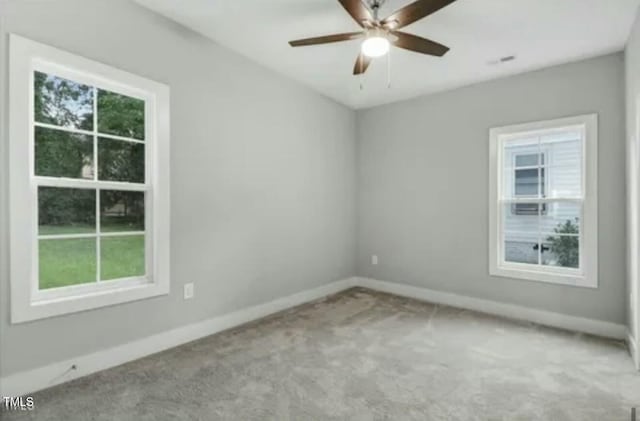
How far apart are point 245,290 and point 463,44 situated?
3.00 metres

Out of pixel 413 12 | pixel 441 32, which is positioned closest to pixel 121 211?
pixel 413 12

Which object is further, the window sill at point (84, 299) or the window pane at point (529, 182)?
the window pane at point (529, 182)

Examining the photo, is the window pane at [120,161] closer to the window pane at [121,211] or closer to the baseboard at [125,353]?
the window pane at [121,211]

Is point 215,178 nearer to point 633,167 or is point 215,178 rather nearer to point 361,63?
point 361,63

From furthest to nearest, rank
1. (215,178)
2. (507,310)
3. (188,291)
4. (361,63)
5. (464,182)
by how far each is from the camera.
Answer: (464,182), (507,310), (215,178), (188,291), (361,63)

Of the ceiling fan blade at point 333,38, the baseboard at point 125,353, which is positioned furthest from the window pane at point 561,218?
the baseboard at point 125,353

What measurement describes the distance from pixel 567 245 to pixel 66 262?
14.3 feet

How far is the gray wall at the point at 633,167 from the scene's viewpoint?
2.46 metres

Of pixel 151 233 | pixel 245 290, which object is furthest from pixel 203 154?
pixel 245 290

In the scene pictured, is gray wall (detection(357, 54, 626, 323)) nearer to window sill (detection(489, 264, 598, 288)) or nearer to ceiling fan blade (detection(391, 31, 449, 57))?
window sill (detection(489, 264, 598, 288))

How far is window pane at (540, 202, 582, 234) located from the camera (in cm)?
338

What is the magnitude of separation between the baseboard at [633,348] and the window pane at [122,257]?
145 inches

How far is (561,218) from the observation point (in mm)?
3461

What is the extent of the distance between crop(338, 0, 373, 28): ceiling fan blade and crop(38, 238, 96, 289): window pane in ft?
7.41
